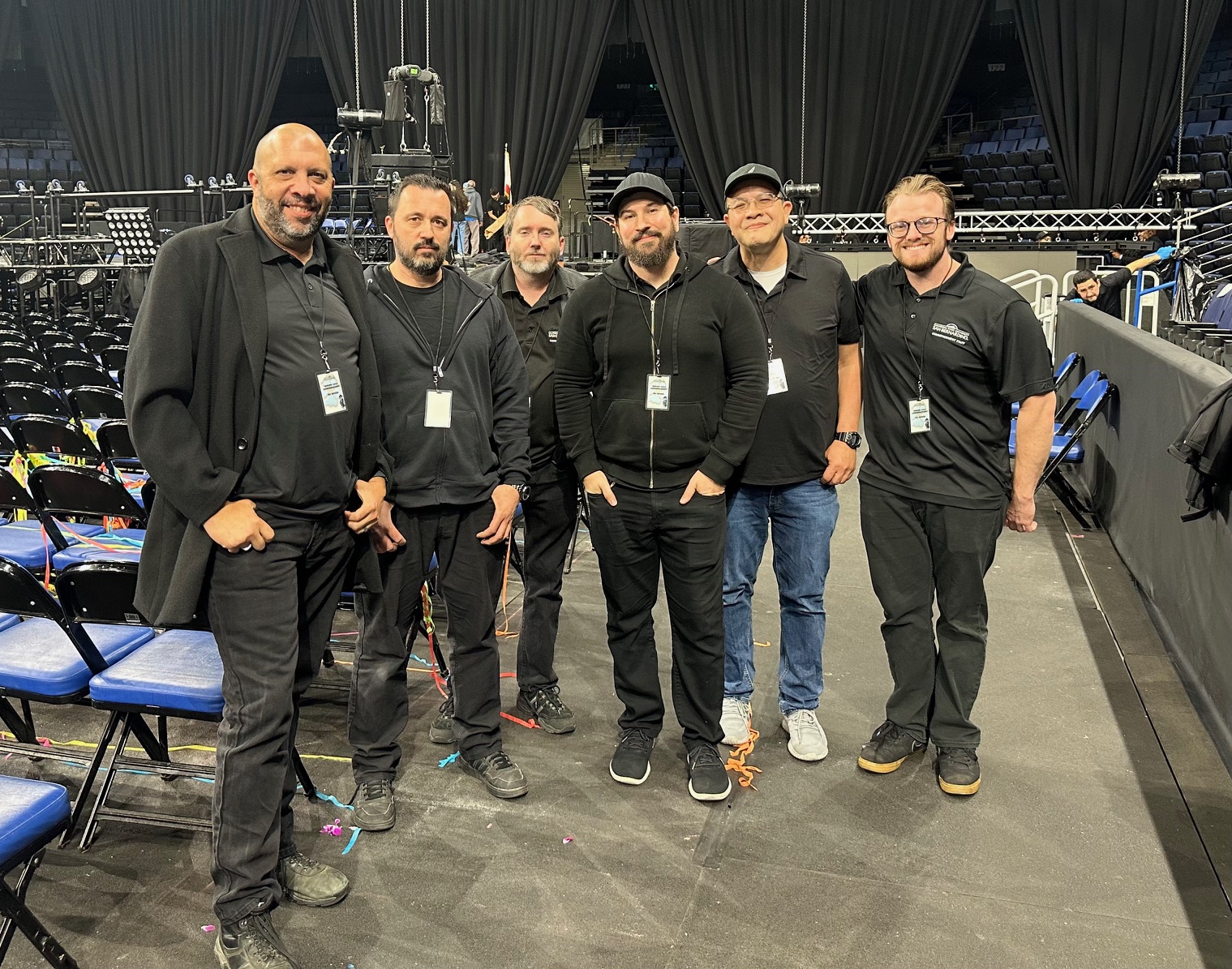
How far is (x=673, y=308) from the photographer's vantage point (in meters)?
2.61

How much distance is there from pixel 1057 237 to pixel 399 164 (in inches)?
365

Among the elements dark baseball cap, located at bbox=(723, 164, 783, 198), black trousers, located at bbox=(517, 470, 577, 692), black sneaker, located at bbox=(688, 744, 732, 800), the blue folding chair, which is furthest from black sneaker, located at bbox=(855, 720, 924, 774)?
the blue folding chair

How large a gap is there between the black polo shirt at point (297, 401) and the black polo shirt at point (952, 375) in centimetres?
145

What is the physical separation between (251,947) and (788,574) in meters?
1.67

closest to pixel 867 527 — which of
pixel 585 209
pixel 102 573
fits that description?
pixel 102 573

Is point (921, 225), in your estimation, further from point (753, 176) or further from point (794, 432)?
point (794, 432)

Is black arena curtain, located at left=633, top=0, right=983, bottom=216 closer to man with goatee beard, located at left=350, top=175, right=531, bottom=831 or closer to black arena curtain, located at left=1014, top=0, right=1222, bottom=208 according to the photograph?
black arena curtain, located at left=1014, top=0, right=1222, bottom=208

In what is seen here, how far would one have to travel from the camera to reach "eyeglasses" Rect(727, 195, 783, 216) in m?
2.74

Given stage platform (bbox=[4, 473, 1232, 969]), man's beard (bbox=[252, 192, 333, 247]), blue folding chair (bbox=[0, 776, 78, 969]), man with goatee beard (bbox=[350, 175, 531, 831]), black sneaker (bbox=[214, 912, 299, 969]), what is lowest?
stage platform (bbox=[4, 473, 1232, 969])

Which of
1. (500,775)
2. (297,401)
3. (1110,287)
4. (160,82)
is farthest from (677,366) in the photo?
(160,82)

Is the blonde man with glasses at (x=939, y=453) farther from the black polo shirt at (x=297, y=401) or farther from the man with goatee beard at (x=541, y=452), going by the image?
the black polo shirt at (x=297, y=401)

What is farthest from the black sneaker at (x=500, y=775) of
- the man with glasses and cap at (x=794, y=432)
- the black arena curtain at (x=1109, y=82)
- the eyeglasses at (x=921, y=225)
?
the black arena curtain at (x=1109, y=82)

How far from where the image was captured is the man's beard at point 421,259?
101 inches

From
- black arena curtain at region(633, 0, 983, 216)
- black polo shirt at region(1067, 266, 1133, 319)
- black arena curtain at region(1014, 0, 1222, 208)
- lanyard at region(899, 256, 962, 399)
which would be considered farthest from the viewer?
black arena curtain at region(633, 0, 983, 216)
